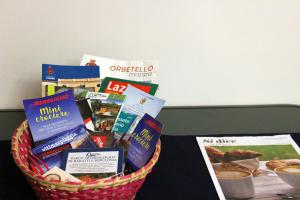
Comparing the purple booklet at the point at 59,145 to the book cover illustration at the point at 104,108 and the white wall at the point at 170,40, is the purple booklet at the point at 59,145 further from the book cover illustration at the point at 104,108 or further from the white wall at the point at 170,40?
the white wall at the point at 170,40

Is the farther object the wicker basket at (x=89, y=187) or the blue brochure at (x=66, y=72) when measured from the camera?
the blue brochure at (x=66, y=72)

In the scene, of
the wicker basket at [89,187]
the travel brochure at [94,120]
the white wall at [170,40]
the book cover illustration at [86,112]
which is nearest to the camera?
the wicker basket at [89,187]

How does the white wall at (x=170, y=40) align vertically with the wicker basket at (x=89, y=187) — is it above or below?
above

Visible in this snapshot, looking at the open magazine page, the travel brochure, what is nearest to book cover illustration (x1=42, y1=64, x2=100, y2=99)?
the travel brochure

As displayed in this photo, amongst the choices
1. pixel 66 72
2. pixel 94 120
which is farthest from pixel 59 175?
pixel 66 72

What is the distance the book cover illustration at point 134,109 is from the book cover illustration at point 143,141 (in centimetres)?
5

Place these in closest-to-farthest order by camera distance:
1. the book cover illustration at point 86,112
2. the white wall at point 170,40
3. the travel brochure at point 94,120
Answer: the travel brochure at point 94,120 → the book cover illustration at point 86,112 → the white wall at point 170,40

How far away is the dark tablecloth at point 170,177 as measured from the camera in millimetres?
822

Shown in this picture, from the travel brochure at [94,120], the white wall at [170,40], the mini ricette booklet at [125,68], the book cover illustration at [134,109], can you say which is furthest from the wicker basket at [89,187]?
the white wall at [170,40]

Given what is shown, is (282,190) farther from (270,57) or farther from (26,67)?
(26,67)

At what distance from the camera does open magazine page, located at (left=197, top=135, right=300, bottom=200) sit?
2.75 ft

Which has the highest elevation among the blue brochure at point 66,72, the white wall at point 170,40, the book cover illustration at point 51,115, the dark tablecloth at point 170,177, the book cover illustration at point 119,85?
the white wall at point 170,40

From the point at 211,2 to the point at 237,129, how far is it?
1.22 ft

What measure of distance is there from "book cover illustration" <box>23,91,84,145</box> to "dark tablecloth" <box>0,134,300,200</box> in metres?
0.12
